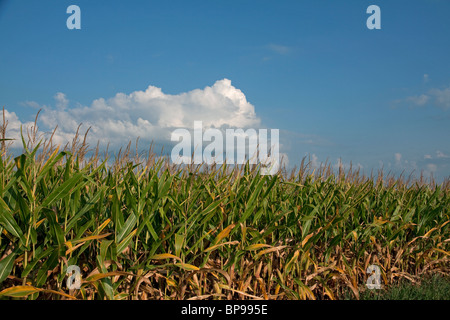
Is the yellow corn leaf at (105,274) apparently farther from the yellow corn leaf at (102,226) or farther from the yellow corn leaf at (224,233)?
the yellow corn leaf at (224,233)

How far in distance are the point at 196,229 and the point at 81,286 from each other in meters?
1.09

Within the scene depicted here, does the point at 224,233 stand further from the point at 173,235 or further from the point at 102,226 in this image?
the point at 102,226

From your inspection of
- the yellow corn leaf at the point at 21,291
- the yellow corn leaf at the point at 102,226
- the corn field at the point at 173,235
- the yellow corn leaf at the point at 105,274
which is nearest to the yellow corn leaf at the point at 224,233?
the corn field at the point at 173,235

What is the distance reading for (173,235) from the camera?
130 inches

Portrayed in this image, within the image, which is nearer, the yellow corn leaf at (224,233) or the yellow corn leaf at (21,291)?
the yellow corn leaf at (21,291)

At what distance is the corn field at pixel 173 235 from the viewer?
2.63 m

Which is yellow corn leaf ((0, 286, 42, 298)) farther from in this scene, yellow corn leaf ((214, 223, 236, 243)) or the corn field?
yellow corn leaf ((214, 223, 236, 243))

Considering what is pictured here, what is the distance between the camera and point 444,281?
4.65m

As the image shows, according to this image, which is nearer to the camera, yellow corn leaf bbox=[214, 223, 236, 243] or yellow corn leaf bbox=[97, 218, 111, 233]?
yellow corn leaf bbox=[97, 218, 111, 233]

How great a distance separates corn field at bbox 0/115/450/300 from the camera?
263cm

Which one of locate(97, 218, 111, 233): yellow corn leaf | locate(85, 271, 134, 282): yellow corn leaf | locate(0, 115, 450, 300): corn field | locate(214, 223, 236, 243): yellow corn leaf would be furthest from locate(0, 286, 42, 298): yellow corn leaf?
locate(214, 223, 236, 243): yellow corn leaf

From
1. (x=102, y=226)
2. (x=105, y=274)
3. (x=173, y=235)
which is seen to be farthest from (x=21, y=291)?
(x=173, y=235)
